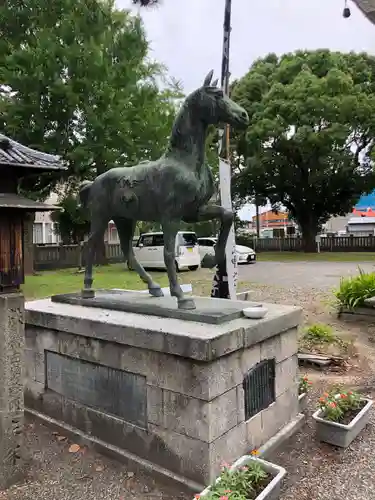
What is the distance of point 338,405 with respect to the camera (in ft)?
12.7

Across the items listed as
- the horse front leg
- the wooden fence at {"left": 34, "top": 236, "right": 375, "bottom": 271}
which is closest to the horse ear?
the horse front leg

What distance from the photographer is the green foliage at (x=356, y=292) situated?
25.8 ft

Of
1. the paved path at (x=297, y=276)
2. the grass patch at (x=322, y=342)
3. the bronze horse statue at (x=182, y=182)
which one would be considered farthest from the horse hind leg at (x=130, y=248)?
the paved path at (x=297, y=276)

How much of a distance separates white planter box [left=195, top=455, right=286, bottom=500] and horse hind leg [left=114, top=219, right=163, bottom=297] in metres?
2.03

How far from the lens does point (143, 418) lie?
3424mm

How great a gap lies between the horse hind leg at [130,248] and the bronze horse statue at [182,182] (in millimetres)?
394

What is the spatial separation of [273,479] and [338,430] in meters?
1.06

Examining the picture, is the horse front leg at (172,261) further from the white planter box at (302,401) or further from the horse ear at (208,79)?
the white planter box at (302,401)

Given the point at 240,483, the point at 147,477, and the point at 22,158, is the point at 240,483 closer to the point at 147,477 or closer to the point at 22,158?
the point at 147,477

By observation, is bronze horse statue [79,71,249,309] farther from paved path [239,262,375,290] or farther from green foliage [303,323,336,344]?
paved path [239,262,375,290]

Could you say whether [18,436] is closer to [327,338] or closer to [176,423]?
[176,423]

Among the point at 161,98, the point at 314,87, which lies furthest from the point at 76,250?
the point at 314,87

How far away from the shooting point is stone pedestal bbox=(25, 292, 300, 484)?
3050 mm

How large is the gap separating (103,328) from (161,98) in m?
14.9
